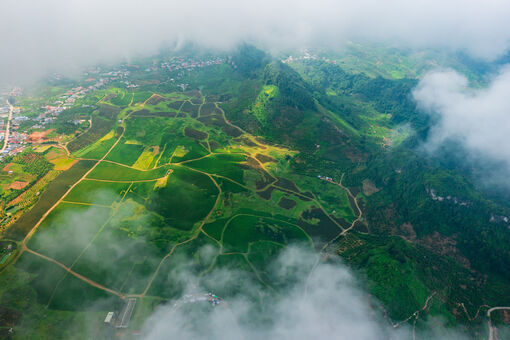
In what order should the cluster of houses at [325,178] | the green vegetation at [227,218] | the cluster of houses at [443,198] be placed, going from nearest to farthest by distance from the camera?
the green vegetation at [227,218], the cluster of houses at [443,198], the cluster of houses at [325,178]

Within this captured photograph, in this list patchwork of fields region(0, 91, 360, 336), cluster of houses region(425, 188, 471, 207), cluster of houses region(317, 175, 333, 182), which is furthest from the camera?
cluster of houses region(317, 175, 333, 182)

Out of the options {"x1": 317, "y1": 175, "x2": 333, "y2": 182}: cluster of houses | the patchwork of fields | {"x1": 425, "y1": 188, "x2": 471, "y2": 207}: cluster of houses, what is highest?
{"x1": 425, "y1": 188, "x2": 471, "y2": 207}: cluster of houses

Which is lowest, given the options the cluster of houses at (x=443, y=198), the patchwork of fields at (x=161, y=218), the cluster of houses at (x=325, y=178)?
the patchwork of fields at (x=161, y=218)

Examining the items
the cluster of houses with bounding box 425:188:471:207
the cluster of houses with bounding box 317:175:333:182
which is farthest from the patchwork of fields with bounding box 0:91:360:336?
the cluster of houses with bounding box 425:188:471:207

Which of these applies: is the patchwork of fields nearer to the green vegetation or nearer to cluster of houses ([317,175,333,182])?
the green vegetation

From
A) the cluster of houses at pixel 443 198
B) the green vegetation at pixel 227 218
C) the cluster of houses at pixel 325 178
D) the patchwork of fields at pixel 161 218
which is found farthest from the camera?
the cluster of houses at pixel 325 178

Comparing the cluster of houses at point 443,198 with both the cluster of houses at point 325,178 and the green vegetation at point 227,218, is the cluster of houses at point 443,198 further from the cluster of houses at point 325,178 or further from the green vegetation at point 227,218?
the cluster of houses at point 325,178

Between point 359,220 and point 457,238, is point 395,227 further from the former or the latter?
point 457,238

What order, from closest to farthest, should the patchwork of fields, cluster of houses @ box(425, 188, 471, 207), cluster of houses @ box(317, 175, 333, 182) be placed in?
the patchwork of fields, cluster of houses @ box(425, 188, 471, 207), cluster of houses @ box(317, 175, 333, 182)

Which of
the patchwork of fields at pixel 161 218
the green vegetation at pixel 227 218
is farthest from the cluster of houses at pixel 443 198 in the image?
the patchwork of fields at pixel 161 218

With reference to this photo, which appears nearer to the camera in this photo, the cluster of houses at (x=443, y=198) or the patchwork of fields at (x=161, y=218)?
the patchwork of fields at (x=161, y=218)
